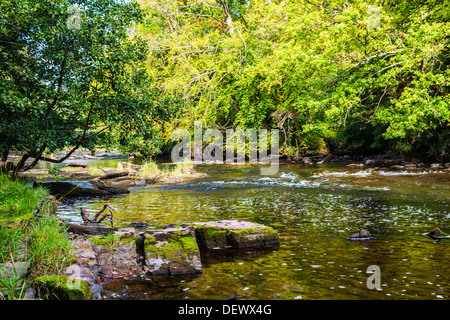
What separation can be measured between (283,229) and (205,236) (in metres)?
2.28

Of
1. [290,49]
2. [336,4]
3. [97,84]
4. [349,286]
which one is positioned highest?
[336,4]

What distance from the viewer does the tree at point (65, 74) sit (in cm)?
966

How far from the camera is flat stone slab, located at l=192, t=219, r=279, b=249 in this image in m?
7.36

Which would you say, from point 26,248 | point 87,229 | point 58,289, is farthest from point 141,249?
point 58,289

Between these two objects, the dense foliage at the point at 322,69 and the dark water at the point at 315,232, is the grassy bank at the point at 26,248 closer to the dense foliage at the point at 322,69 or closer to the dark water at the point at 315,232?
the dark water at the point at 315,232

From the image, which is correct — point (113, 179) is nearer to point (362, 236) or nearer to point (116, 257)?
point (116, 257)

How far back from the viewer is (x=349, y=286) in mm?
5102

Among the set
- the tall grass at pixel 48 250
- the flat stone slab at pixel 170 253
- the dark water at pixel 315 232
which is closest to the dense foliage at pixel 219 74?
the dark water at pixel 315 232

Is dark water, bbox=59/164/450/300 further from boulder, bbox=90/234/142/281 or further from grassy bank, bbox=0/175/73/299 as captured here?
grassy bank, bbox=0/175/73/299

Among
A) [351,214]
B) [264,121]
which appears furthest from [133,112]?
[264,121]

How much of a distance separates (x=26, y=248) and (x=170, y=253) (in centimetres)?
230

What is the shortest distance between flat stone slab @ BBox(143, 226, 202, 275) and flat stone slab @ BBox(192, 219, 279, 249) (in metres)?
0.70
